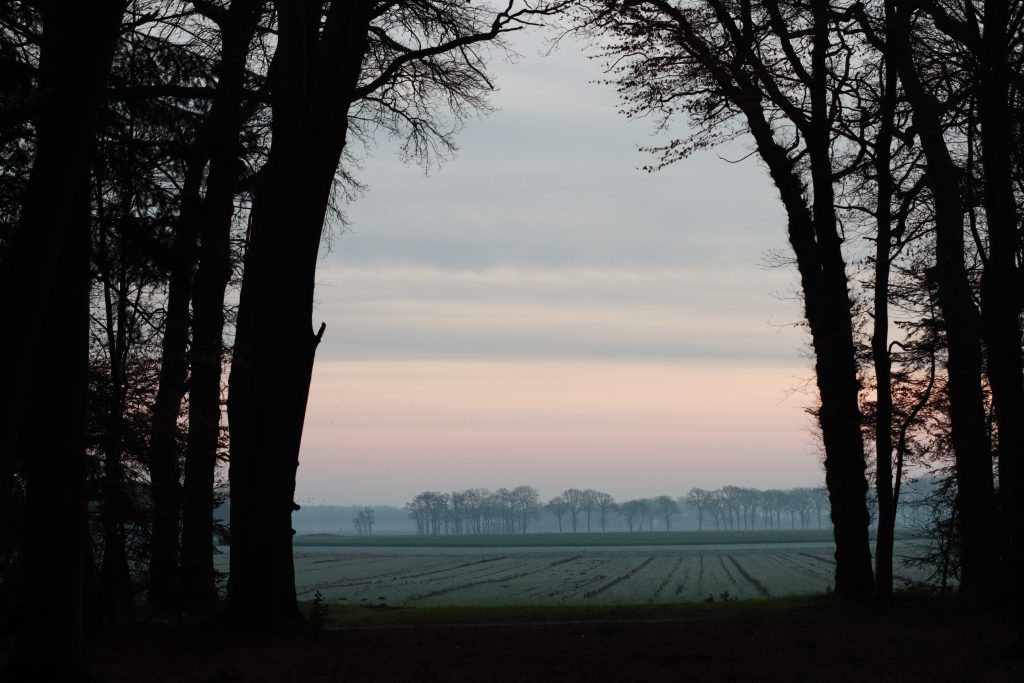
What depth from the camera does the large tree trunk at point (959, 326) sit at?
58.1 feet

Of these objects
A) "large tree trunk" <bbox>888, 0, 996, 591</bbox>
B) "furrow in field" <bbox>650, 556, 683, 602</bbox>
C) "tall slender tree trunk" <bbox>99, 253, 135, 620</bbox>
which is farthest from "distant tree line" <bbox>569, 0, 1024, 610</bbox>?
"furrow in field" <bbox>650, 556, 683, 602</bbox>

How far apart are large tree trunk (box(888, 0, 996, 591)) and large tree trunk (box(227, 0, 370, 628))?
923cm

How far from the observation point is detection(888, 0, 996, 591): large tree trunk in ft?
58.1

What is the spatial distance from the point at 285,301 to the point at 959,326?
11981 millimetres

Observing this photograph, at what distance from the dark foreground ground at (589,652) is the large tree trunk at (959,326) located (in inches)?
100

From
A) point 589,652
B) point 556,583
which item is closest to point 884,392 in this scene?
point 589,652

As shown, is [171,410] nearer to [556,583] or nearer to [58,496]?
[58,496]

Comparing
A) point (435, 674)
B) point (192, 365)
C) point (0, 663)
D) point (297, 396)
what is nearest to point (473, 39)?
point (297, 396)

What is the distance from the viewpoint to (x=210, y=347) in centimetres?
1922

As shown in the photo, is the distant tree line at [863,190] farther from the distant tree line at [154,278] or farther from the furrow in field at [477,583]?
the furrow in field at [477,583]

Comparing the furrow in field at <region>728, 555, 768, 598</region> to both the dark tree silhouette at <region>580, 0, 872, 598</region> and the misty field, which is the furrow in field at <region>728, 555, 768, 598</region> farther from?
the dark tree silhouette at <region>580, 0, 872, 598</region>

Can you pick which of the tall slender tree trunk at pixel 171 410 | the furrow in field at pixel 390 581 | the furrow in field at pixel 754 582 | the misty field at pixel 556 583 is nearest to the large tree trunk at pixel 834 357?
the tall slender tree trunk at pixel 171 410

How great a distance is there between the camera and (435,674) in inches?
446

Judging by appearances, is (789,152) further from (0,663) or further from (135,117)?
(0,663)
